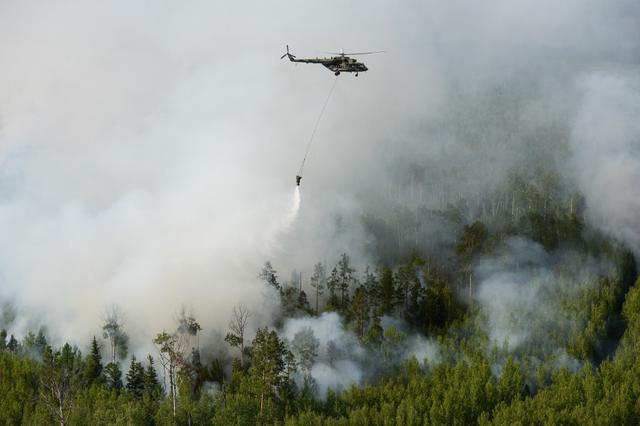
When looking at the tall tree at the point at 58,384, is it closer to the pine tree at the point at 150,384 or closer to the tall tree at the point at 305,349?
the pine tree at the point at 150,384

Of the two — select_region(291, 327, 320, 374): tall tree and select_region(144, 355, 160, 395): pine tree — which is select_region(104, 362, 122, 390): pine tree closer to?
select_region(144, 355, 160, 395): pine tree

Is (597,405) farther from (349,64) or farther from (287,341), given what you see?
(349,64)

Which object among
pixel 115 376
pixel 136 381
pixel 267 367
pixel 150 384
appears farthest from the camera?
pixel 115 376

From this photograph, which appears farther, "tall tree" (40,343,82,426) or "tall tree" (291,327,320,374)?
"tall tree" (291,327,320,374)

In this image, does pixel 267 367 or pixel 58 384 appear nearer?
pixel 58 384

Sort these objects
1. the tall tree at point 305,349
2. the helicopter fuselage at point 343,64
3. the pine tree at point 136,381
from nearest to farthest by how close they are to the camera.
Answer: the helicopter fuselage at point 343,64 → the pine tree at point 136,381 → the tall tree at point 305,349

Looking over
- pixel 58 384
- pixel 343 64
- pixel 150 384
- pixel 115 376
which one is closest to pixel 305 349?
pixel 150 384

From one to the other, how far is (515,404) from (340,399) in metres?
39.3

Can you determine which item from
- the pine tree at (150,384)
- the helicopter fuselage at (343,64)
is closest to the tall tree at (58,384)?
the pine tree at (150,384)

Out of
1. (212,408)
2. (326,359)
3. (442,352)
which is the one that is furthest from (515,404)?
(212,408)

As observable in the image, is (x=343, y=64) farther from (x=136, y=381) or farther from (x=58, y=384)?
(x=136, y=381)

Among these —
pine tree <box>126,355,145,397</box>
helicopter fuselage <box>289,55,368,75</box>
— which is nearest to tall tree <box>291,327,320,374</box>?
pine tree <box>126,355,145,397</box>

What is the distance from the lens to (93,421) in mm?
160250

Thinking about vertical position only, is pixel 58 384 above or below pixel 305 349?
below
